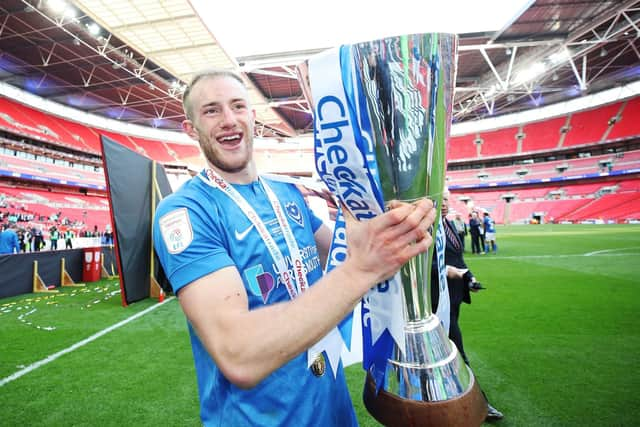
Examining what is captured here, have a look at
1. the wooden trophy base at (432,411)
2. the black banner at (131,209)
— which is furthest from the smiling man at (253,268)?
the black banner at (131,209)

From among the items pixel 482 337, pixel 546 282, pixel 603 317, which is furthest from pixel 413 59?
pixel 546 282

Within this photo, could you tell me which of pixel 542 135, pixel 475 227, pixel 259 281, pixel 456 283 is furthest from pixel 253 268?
pixel 542 135

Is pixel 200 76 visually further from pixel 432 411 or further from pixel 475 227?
pixel 475 227

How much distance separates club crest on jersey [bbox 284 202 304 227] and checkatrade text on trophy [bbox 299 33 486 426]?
0.61 meters

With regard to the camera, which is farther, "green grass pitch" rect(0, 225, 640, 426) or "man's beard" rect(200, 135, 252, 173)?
"green grass pitch" rect(0, 225, 640, 426)

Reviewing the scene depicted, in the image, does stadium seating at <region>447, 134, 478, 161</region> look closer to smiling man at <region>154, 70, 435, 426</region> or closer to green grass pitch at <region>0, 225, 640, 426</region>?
green grass pitch at <region>0, 225, 640, 426</region>

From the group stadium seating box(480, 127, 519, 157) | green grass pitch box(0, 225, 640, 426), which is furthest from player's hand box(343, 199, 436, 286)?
stadium seating box(480, 127, 519, 157)

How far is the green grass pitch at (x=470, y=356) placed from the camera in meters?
2.38

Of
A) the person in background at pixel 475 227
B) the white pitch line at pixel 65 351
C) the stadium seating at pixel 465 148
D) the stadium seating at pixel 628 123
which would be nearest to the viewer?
the white pitch line at pixel 65 351

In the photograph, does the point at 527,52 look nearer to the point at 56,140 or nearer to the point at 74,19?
the point at 74,19

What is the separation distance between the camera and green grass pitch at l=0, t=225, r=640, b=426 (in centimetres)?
238

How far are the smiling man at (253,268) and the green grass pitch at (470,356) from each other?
176 cm

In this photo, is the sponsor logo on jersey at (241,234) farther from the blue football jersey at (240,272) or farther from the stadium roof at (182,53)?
the stadium roof at (182,53)

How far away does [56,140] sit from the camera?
25016 millimetres
